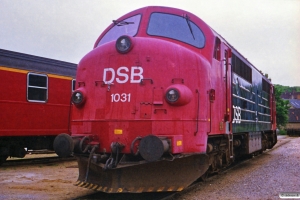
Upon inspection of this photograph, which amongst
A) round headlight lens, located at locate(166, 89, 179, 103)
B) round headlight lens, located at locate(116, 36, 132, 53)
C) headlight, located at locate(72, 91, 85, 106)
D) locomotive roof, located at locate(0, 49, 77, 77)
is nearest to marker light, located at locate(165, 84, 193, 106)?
round headlight lens, located at locate(166, 89, 179, 103)

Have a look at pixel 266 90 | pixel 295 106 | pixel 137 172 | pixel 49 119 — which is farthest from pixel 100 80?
pixel 295 106

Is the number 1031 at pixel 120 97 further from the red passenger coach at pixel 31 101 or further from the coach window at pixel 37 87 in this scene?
the coach window at pixel 37 87

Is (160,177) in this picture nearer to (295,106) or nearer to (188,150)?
(188,150)

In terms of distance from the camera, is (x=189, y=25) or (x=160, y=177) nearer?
(x=160, y=177)

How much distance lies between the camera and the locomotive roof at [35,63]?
11663mm

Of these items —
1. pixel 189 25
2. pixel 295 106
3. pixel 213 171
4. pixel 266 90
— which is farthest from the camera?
pixel 295 106

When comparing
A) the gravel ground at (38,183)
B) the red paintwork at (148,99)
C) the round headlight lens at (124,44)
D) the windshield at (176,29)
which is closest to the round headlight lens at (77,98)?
the red paintwork at (148,99)

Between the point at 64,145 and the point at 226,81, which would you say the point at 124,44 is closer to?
the point at 64,145

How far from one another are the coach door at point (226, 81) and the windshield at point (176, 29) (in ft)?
4.33

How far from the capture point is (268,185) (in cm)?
834

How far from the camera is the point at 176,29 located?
7336 mm

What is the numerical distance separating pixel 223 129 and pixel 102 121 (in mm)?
3078

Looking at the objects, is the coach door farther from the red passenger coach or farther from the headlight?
the red passenger coach

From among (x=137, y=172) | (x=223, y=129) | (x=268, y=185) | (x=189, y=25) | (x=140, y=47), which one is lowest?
(x=268, y=185)
